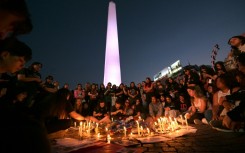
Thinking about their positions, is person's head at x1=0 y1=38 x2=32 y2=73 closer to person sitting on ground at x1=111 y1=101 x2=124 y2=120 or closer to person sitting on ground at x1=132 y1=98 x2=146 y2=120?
person sitting on ground at x1=111 y1=101 x2=124 y2=120

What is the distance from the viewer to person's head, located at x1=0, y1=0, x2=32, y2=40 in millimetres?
855

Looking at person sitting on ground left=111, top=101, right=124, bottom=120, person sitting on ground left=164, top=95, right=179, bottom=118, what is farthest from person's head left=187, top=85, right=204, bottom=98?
person sitting on ground left=111, top=101, right=124, bottom=120

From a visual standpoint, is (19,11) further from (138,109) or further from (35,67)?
(138,109)

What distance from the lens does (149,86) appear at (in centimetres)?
927

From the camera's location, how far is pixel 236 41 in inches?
231

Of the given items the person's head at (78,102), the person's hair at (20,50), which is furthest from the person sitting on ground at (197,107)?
the person's hair at (20,50)

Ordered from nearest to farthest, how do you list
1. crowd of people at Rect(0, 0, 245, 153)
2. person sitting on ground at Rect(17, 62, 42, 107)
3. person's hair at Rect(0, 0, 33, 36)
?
crowd of people at Rect(0, 0, 245, 153), person's hair at Rect(0, 0, 33, 36), person sitting on ground at Rect(17, 62, 42, 107)

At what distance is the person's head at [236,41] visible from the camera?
578 centimetres

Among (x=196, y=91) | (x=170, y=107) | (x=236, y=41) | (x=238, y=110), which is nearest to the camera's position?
(x=238, y=110)

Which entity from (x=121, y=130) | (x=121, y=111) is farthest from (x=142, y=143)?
(x=121, y=111)

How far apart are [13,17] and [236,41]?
6758 millimetres

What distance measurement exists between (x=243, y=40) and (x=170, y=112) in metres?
4.05

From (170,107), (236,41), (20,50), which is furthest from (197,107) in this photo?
(20,50)

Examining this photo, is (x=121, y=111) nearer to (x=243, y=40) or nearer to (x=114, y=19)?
(x=243, y=40)
